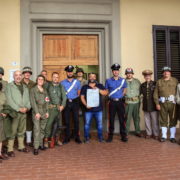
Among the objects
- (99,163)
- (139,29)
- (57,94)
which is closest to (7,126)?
(57,94)

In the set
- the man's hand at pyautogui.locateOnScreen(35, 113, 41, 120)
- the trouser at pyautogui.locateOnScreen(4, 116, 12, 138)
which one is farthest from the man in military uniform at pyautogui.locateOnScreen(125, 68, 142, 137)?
the trouser at pyautogui.locateOnScreen(4, 116, 12, 138)

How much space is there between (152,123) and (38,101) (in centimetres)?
309

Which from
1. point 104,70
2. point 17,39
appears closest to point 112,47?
point 104,70

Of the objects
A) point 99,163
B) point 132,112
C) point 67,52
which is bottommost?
point 99,163

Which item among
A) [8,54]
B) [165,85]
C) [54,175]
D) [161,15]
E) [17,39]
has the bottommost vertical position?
[54,175]

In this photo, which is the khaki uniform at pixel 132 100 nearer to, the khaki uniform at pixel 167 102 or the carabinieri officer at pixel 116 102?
the carabinieri officer at pixel 116 102

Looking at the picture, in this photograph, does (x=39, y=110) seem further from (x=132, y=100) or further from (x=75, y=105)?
(x=132, y=100)

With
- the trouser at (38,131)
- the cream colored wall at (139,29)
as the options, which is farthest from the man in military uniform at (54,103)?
the cream colored wall at (139,29)

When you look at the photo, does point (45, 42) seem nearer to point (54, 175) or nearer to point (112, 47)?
point (112, 47)

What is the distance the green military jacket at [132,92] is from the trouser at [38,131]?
2.39m

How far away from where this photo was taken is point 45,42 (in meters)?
6.45

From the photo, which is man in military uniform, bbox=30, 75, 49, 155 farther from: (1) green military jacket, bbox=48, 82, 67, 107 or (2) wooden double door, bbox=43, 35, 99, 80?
(2) wooden double door, bbox=43, 35, 99, 80

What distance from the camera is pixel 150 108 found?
5.53 meters

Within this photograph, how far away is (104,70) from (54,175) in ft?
12.8
